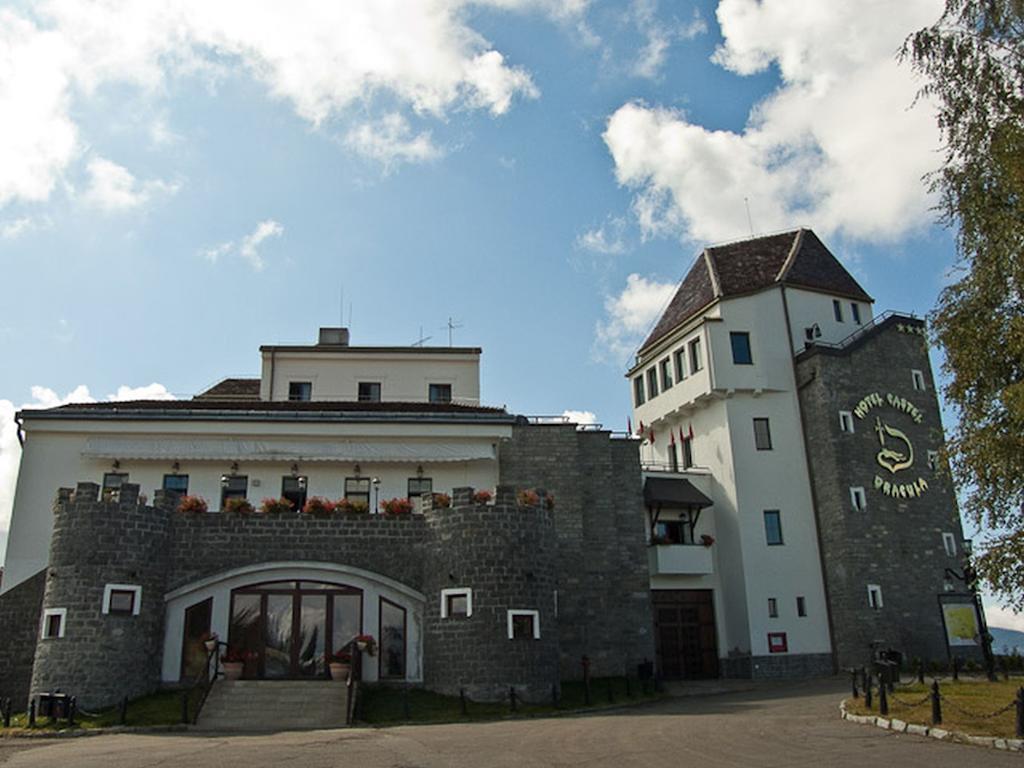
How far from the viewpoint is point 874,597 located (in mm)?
34344

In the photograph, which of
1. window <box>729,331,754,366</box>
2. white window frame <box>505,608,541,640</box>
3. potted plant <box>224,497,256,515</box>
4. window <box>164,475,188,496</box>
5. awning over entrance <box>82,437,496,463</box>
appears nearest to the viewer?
white window frame <box>505,608,541,640</box>

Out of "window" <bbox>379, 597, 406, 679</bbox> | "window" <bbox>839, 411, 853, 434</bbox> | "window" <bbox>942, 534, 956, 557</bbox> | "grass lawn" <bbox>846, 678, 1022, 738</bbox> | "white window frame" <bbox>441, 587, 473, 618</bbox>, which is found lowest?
"grass lawn" <bbox>846, 678, 1022, 738</bbox>

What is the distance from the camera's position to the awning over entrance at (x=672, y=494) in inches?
1387

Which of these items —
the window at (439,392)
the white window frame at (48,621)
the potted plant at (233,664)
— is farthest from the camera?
the window at (439,392)

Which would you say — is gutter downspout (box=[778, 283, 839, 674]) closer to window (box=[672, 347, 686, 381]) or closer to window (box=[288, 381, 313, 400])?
window (box=[672, 347, 686, 381])

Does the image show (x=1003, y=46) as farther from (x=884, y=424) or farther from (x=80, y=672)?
(x=80, y=672)

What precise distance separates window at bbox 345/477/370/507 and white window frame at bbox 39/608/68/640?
9.62 m

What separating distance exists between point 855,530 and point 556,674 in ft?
50.6

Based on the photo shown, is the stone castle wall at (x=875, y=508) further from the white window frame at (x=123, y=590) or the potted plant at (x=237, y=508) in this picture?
the white window frame at (x=123, y=590)

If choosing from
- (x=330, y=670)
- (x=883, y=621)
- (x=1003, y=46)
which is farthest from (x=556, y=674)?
(x=1003, y=46)

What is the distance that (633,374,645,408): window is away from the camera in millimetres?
43719

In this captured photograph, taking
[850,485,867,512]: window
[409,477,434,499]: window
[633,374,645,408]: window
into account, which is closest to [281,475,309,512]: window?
[409,477,434,499]: window

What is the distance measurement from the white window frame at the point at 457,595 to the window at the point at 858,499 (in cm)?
1742

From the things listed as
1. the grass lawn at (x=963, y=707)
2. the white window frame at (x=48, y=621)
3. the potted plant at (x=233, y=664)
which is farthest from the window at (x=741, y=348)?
the white window frame at (x=48, y=621)
